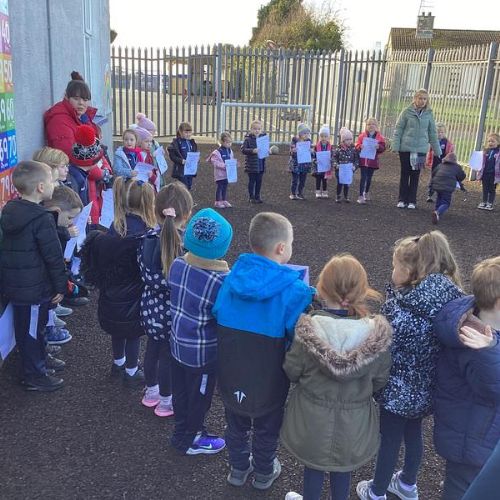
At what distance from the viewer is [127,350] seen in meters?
3.77

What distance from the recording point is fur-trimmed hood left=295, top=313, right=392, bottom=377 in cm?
222

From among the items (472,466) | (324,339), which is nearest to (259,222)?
(324,339)

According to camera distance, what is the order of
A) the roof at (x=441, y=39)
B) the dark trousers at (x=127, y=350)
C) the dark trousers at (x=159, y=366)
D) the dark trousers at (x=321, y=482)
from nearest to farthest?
the dark trousers at (x=321, y=482)
the dark trousers at (x=159, y=366)
the dark trousers at (x=127, y=350)
the roof at (x=441, y=39)

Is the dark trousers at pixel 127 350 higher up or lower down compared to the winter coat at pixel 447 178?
lower down

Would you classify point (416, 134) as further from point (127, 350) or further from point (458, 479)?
point (458, 479)

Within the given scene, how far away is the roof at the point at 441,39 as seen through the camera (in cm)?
4478

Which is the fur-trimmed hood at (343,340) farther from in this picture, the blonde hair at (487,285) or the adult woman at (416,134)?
the adult woman at (416,134)

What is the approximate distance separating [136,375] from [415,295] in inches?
87.2

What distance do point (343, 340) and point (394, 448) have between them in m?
0.82

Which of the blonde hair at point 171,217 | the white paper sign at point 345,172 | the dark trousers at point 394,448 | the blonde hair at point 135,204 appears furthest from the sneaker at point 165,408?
the white paper sign at point 345,172

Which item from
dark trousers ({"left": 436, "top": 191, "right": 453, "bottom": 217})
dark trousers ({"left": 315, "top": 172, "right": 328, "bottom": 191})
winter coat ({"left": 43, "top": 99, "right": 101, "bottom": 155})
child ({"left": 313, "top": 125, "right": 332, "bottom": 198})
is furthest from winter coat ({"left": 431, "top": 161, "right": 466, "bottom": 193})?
winter coat ({"left": 43, "top": 99, "right": 101, "bottom": 155})

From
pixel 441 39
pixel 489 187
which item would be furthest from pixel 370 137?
pixel 441 39

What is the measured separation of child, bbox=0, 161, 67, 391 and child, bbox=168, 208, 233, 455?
993mm

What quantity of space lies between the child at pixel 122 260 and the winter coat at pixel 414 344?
5.30 feet
